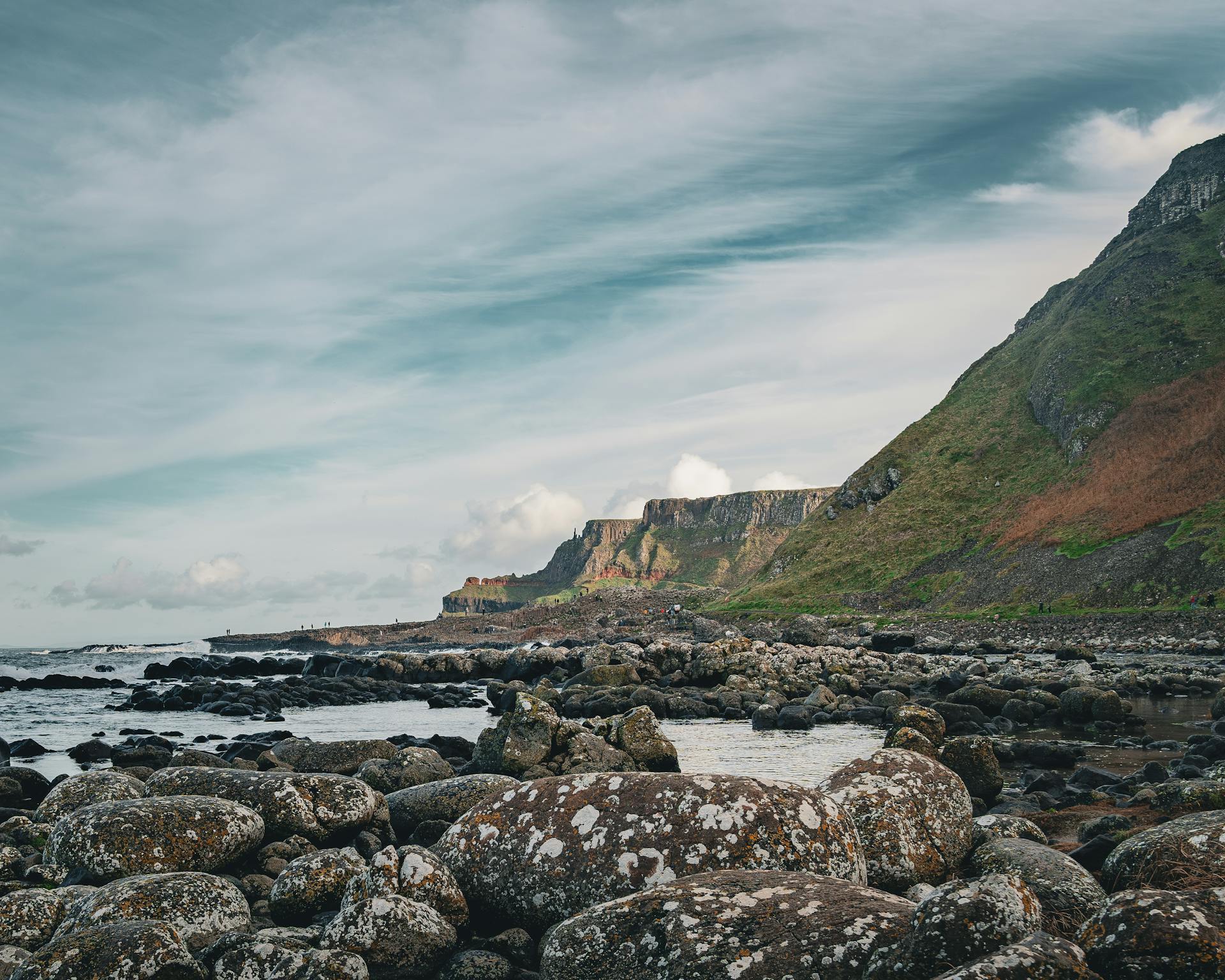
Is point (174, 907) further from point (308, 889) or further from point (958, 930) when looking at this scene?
point (958, 930)

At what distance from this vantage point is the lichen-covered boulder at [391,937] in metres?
8.03

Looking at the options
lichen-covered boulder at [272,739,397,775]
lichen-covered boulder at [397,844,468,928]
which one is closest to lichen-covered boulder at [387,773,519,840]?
lichen-covered boulder at [397,844,468,928]

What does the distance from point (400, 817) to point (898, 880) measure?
819cm

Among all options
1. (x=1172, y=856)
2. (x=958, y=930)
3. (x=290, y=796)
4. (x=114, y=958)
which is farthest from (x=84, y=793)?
(x=1172, y=856)

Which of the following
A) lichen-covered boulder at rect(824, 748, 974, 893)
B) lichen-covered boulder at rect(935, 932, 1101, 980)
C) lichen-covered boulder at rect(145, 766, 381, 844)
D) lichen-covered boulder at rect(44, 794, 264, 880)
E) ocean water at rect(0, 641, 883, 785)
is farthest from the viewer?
ocean water at rect(0, 641, 883, 785)

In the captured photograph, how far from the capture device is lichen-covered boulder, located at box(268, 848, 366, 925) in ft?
31.3

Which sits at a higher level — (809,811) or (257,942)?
(809,811)

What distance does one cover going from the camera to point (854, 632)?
274 feet

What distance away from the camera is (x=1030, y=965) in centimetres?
483

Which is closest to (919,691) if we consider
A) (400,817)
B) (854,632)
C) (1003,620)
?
(400,817)

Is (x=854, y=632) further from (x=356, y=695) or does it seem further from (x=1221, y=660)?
(x=356, y=695)

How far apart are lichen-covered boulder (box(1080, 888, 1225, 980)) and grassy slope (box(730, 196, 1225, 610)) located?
331ft

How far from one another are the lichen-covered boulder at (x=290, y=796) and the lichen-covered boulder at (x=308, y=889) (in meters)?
2.92

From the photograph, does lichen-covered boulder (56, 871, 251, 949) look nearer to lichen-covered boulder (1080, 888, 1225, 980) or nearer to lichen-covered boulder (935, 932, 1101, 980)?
lichen-covered boulder (935, 932, 1101, 980)
